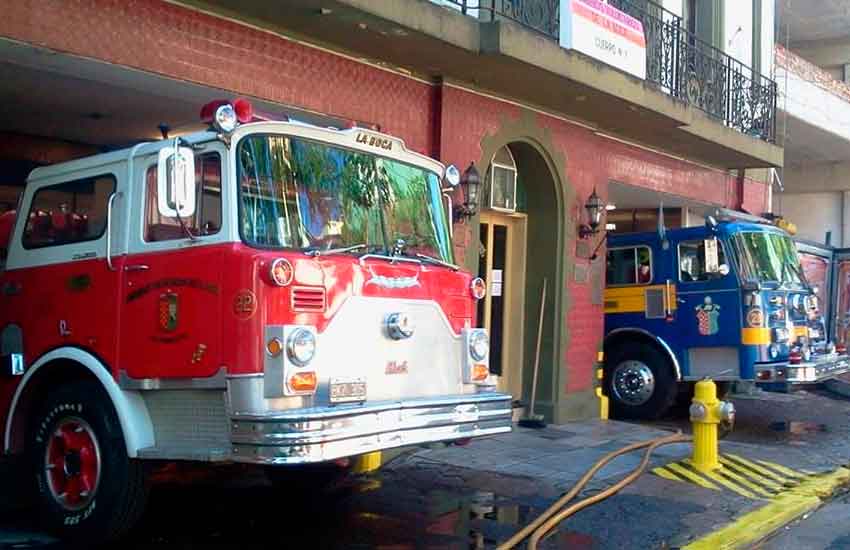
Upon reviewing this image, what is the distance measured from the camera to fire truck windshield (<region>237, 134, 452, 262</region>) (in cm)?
602

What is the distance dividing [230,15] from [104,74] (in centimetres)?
120

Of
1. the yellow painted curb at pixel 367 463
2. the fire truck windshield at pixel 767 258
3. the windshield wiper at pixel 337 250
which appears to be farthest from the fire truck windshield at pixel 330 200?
the fire truck windshield at pixel 767 258

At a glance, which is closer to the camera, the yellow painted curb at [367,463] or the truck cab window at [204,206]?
the truck cab window at [204,206]

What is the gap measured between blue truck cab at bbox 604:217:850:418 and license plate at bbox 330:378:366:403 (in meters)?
7.47

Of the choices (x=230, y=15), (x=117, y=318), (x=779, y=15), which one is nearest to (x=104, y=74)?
(x=230, y=15)

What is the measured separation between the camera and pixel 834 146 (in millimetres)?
22125

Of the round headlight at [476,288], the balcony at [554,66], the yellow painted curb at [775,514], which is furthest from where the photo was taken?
the balcony at [554,66]

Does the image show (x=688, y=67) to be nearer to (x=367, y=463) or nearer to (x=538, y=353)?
(x=538, y=353)

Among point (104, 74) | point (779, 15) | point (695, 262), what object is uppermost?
point (779, 15)

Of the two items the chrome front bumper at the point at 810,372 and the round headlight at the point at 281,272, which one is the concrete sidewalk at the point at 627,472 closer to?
the chrome front bumper at the point at 810,372

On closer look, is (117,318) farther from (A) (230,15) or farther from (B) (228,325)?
(A) (230,15)

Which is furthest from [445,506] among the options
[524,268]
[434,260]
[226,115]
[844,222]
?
[844,222]

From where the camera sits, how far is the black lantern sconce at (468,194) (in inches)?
415

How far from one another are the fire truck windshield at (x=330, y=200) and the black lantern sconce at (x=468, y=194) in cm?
319
